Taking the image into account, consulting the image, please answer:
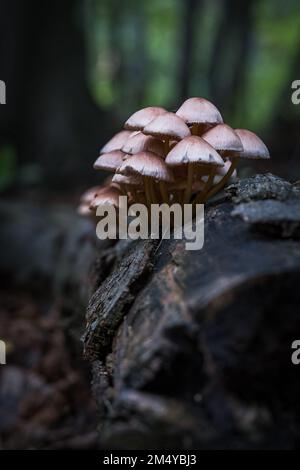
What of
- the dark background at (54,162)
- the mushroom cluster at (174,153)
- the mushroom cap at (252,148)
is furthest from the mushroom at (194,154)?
the dark background at (54,162)

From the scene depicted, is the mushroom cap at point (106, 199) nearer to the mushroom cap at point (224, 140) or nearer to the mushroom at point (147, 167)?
A: the mushroom at point (147, 167)

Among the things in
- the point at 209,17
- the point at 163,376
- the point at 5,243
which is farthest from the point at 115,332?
the point at 209,17

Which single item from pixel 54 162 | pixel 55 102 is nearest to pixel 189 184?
pixel 54 162

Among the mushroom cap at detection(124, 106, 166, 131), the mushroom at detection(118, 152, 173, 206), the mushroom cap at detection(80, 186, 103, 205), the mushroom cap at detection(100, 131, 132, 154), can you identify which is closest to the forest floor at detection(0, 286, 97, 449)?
the mushroom cap at detection(80, 186, 103, 205)

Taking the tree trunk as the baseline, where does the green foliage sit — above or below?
above

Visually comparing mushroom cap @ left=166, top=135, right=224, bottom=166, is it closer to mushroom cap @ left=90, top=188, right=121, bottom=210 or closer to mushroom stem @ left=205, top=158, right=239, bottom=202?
mushroom stem @ left=205, top=158, right=239, bottom=202

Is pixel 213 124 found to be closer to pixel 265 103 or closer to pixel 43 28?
pixel 43 28

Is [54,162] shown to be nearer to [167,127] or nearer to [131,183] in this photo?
[131,183]
